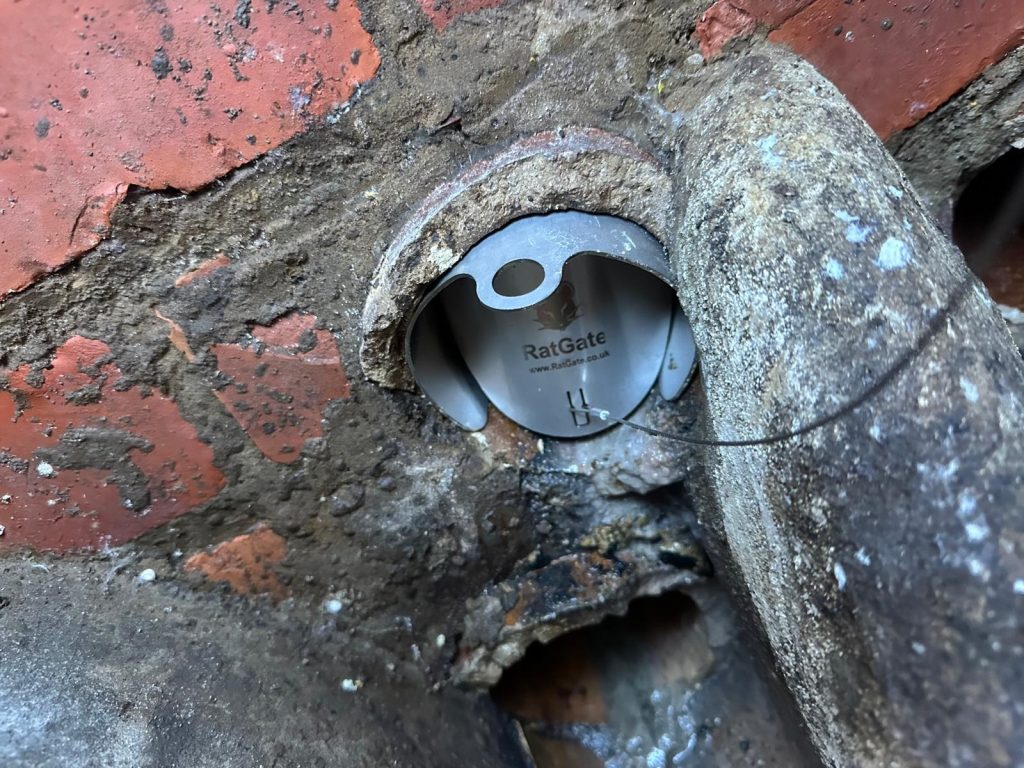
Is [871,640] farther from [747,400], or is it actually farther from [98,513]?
[98,513]

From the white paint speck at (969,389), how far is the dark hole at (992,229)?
2.30 feet

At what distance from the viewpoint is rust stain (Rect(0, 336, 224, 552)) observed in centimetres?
76

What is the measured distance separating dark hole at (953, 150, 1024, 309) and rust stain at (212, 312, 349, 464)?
1.00 meters

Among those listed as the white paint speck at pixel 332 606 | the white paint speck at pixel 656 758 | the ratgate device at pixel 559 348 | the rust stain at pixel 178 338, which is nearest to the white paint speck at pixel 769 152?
the ratgate device at pixel 559 348

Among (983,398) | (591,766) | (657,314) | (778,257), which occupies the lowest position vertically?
(591,766)

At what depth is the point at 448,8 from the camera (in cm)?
69

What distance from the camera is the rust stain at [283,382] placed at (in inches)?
31.5

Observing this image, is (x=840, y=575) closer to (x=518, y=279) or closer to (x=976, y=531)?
(x=976, y=531)

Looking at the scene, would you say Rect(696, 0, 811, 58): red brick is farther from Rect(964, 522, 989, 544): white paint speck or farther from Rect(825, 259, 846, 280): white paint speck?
Rect(964, 522, 989, 544): white paint speck

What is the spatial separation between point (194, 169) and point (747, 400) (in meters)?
0.59

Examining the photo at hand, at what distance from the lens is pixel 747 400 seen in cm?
66

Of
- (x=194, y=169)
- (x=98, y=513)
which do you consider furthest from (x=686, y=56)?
(x=98, y=513)

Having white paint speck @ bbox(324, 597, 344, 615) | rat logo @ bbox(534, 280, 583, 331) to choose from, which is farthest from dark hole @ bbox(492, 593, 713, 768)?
rat logo @ bbox(534, 280, 583, 331)

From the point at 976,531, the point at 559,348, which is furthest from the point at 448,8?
the point at 976,531
